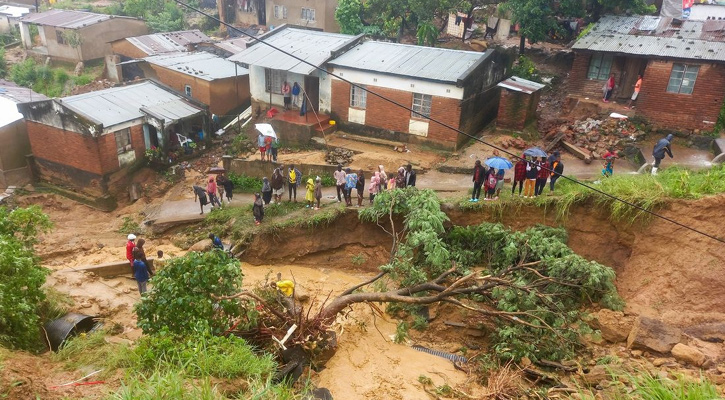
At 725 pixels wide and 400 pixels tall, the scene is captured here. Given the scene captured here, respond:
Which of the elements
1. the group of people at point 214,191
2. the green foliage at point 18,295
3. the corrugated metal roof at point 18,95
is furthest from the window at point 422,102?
the corrugated metal roof at point 18,95

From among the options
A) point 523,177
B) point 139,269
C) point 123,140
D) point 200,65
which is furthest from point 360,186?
point 200,65

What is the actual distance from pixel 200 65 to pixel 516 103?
15547 millimetres

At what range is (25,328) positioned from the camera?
8.28m

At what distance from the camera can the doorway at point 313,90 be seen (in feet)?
73.4

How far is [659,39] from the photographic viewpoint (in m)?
19.1

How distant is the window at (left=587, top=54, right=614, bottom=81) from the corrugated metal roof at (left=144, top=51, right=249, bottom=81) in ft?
51.5

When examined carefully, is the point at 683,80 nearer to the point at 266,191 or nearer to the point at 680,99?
the point at 680,99

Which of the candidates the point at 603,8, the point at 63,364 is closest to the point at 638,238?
the point at 63,364

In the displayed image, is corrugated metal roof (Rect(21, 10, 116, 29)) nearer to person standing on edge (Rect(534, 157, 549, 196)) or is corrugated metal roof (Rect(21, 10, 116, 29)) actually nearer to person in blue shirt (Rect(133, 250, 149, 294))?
person in blue shirt (Rect(133, 250, 149, 294))

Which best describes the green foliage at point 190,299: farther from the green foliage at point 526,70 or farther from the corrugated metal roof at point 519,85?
the green foliage at point 526,70

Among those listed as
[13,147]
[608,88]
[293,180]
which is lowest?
[13,147]

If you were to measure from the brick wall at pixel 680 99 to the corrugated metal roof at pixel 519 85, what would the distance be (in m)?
3.86

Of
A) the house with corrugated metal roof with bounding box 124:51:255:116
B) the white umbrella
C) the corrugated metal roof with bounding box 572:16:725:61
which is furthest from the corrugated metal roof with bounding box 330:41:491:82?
the house with corrugated metal roof with bounding box 124:51:255:116

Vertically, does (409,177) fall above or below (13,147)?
above
